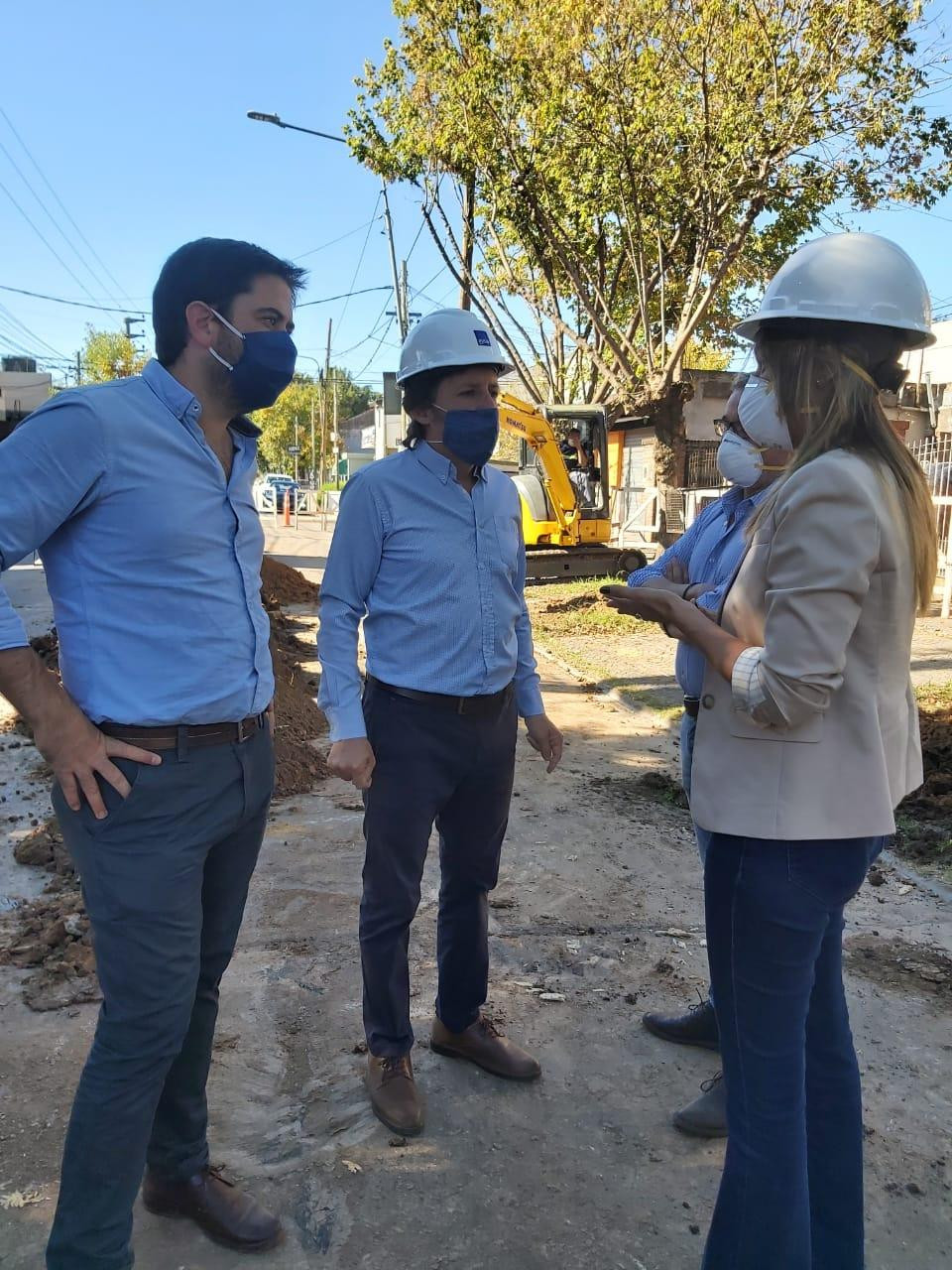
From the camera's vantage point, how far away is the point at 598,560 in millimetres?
16906

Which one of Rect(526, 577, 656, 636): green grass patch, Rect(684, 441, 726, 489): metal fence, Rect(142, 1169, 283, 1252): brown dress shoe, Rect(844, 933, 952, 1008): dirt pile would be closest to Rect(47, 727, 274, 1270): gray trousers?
Rect(142, 1169, 283, 1252): brown dress shoe

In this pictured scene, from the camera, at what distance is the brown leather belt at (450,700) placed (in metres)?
2.67

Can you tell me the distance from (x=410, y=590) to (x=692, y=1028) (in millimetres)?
1720

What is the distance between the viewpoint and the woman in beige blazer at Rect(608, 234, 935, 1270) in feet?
5.33

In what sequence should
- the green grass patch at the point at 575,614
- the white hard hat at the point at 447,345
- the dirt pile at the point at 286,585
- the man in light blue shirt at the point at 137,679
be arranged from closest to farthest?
the man in light blue shirt at the point at 137,679 < the white hard hat at the point at 447,345 < the green grass patch at the point at 575,614 < the dirt pile at the point at 286,585

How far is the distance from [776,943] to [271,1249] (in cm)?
142

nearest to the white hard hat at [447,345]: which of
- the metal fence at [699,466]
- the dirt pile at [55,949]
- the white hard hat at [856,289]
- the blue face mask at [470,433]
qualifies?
the blue face mask at [470,433]

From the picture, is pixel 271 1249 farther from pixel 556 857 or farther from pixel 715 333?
pixel 715 333

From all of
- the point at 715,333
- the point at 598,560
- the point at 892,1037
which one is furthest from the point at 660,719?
the point at 715,333

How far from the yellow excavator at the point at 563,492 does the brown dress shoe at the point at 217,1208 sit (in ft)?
46.0

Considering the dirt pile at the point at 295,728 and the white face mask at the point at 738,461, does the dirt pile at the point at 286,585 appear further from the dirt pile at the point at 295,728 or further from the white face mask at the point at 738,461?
the white face mask at the point at 738,461

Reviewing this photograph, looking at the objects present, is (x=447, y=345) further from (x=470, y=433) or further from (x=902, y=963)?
(x=902, y=963)

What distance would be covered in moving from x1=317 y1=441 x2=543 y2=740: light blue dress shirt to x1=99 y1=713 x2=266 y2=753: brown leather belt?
0.56m

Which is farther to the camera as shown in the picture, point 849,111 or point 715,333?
point 715,333
